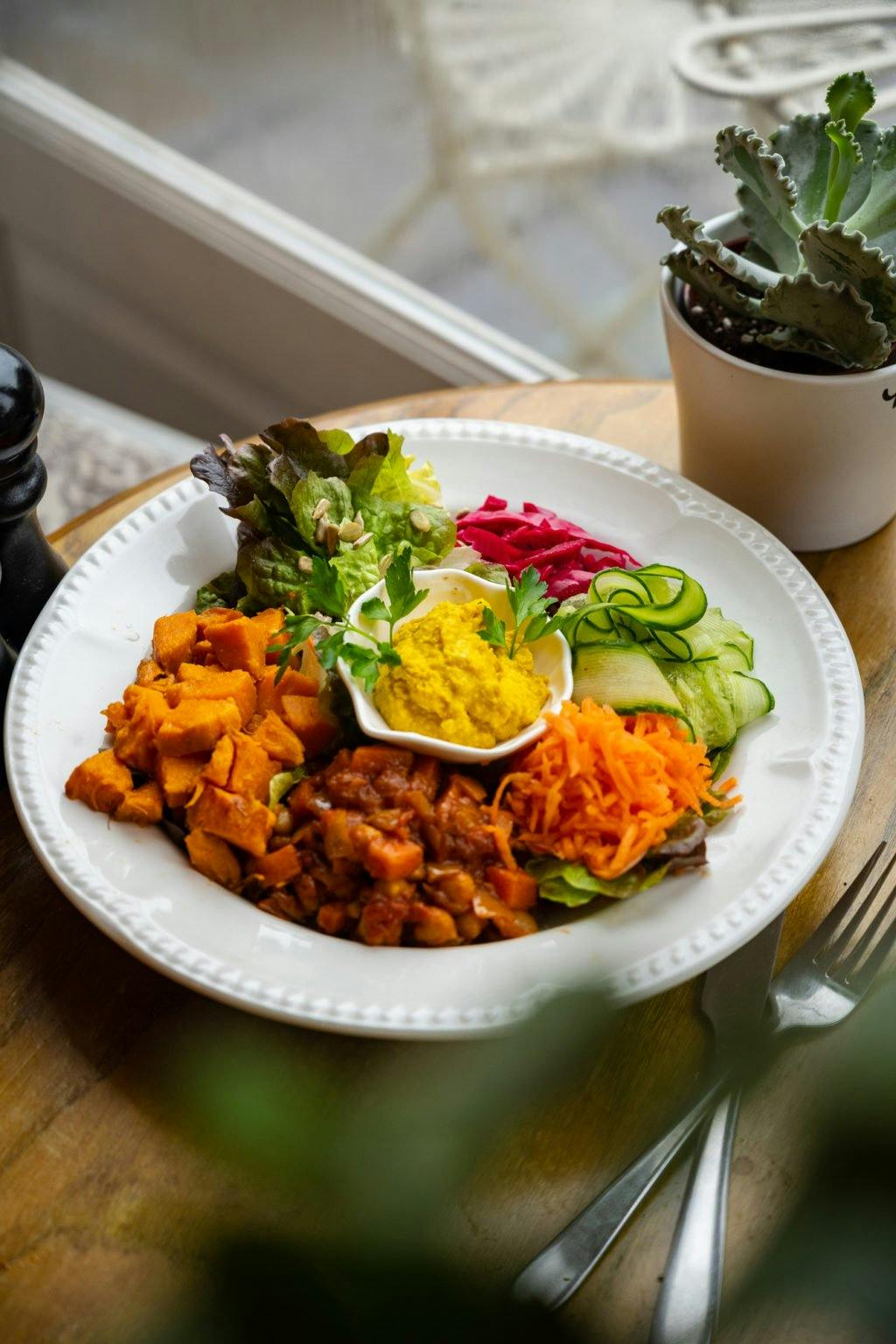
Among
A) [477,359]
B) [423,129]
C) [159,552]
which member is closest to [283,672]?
[159,552]

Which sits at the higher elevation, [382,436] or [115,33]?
[382,436]

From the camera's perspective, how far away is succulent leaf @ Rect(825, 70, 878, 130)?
183 centimetres

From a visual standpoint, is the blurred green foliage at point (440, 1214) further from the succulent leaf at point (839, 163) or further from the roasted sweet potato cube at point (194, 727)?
the succulent leaf at point (839, 163)

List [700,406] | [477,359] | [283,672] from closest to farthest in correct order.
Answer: [283,672], [700,406], [477,359]

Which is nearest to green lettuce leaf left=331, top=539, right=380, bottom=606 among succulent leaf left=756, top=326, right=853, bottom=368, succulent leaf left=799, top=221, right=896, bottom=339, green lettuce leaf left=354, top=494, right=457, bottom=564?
green lettuce leaf left=354, top=494, right=457, bottom=564

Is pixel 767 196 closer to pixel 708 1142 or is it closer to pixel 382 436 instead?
pixel 382 436

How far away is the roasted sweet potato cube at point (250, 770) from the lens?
1.53 metres

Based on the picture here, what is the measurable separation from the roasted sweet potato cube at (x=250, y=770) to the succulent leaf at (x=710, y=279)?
1043 millimetres

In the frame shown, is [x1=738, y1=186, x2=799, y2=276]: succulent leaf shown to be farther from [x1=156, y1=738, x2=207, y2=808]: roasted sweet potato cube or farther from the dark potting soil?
[x1=156, y1=738, x2=207, y2=808]: roasted sweet potato cube

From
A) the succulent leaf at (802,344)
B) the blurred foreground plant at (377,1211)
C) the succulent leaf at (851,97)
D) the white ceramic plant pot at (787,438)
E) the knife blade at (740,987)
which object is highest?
the succulent leaf at (851,97)

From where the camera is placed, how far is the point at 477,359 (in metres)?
3.79

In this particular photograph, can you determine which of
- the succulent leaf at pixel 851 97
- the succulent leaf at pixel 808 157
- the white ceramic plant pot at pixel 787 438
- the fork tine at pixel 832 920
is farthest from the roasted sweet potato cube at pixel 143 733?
the succulent leaf at pixel 851 97

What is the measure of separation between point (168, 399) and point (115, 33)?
1.29 meters

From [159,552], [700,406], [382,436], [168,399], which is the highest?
[700,406]
